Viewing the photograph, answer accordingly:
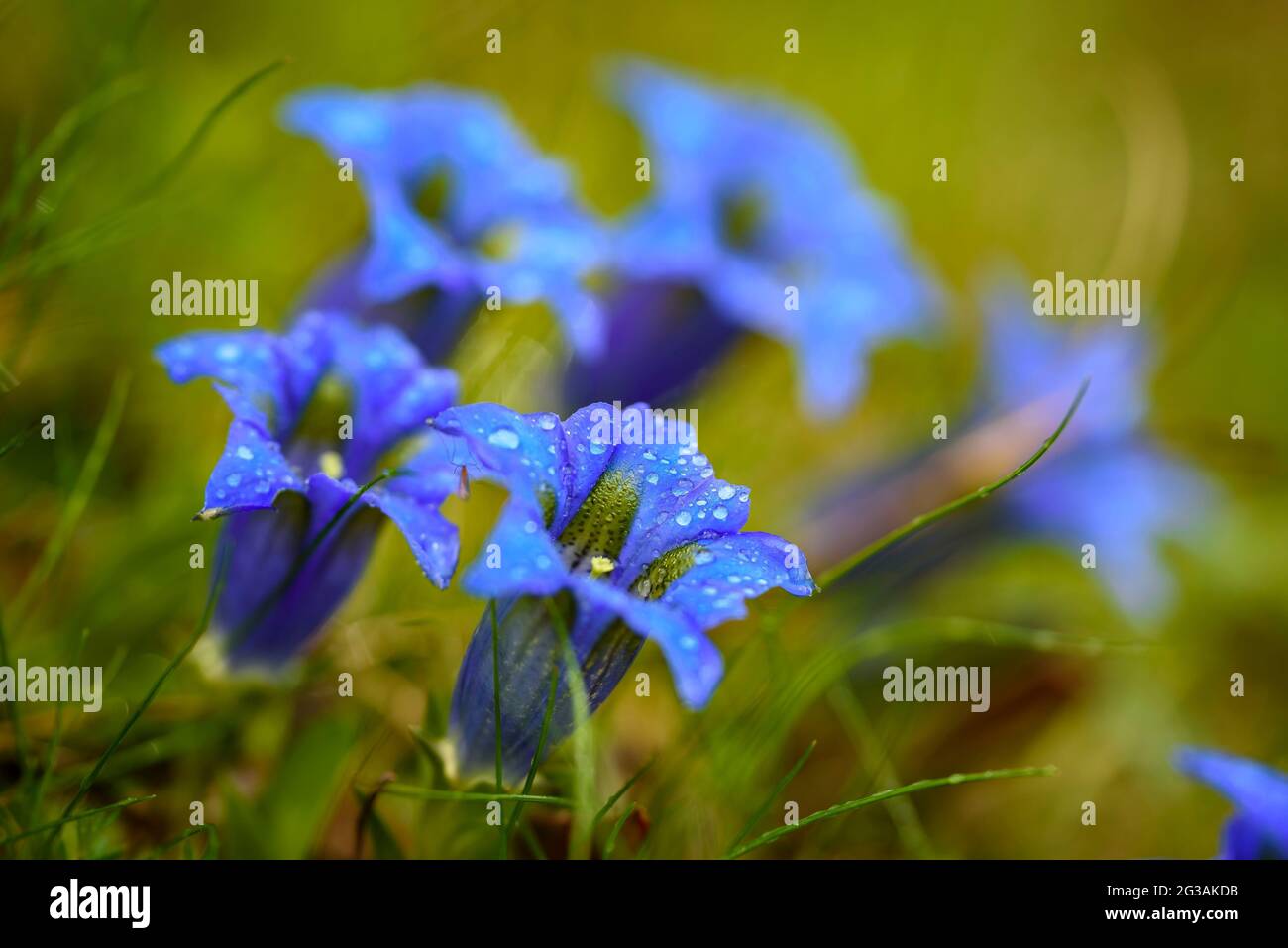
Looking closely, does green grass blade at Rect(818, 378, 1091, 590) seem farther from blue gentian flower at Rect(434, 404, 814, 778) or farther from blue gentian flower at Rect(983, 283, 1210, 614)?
blue gentian flower at Rect(983, 283, 1210, 614)

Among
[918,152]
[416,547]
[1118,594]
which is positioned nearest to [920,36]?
[918,152]

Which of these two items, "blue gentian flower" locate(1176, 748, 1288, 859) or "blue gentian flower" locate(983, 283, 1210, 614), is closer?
"blue gentian flower" locate(1176, 748, 1288, 859)

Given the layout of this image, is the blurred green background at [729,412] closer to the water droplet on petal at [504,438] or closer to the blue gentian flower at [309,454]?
the blue gentian flower at [309,454]

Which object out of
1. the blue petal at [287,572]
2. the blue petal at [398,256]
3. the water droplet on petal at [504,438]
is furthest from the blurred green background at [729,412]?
the water droplet on petal at [504,438]

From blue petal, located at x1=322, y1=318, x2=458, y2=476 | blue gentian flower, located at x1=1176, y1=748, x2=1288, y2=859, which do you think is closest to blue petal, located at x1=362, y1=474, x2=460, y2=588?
blue petal, located at x1=322, y1=318, x2=458, y2=476
